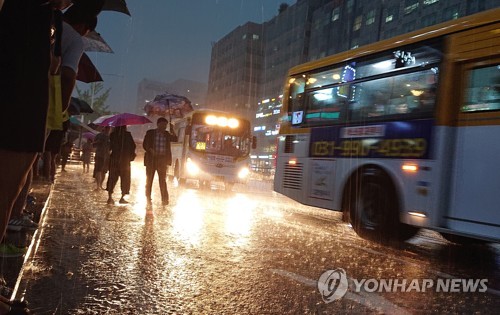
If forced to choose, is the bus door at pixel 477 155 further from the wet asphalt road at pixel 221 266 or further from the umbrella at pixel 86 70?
the umbrella at pixel 86 70

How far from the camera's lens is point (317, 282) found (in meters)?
3.93

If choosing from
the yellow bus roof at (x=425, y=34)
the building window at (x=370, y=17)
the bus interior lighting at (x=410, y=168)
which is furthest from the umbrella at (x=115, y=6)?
the building window at (x=370, y=17)

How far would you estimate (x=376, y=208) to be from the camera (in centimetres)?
685

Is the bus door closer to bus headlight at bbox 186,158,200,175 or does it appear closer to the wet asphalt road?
the wet asphalt road

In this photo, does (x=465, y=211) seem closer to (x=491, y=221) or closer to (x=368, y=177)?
(x=491, y=221)

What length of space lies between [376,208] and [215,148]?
387 inches

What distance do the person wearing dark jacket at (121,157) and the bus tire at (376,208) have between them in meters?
4.91

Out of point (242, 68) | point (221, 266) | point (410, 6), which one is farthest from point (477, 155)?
point (242, 68)

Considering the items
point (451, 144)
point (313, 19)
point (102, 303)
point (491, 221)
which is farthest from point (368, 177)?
point (313, 19)

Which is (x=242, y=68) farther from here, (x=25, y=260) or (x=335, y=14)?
(x=25, y=260)

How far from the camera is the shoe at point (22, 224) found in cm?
466

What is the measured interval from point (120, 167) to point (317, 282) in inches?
248

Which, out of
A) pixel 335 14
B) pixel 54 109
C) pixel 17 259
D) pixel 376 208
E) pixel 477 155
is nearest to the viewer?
pixel 54 109

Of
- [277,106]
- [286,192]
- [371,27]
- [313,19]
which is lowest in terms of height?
[286,192]
